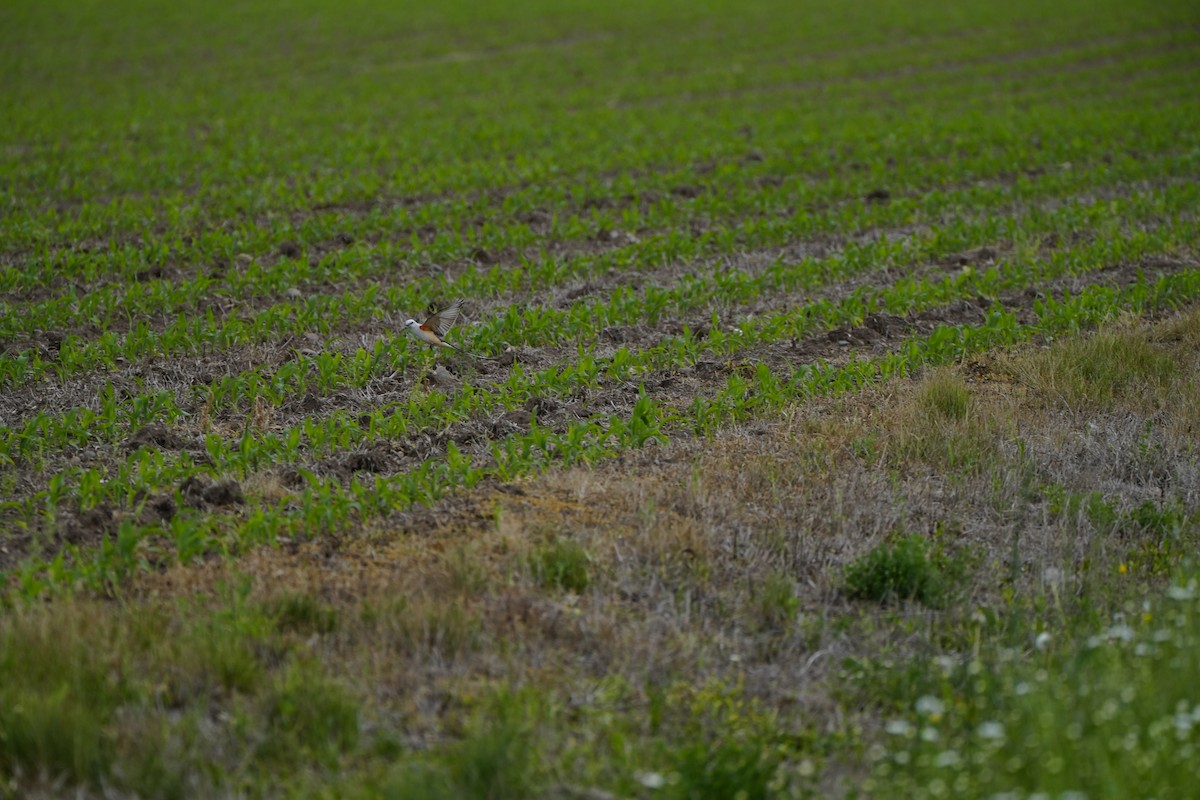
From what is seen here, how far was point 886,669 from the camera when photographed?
4.77m

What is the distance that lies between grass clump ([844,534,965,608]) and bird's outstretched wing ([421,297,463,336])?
4.38 meters

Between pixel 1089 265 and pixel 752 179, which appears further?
pixel 752 179

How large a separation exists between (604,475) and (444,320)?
3119 millimetres

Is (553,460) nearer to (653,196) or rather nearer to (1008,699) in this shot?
(1008,699)

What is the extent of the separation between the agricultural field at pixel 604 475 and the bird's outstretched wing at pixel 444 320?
0.45 ft

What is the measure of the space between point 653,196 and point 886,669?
10.8 metres

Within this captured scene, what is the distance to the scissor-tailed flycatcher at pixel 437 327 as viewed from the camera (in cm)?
866

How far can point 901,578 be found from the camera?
215 inches

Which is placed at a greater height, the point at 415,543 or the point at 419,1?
the point at 419,1

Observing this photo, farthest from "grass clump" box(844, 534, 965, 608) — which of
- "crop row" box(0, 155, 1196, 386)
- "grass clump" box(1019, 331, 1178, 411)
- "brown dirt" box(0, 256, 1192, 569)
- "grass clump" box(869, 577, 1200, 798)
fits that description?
"crop row" box(0, 155, 1196, 386)

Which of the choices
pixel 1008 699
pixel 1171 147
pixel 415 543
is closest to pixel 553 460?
pixel 415 543

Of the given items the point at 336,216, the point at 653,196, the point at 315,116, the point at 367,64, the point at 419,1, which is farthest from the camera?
the point at 419,1

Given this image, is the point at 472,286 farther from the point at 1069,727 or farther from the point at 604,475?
the point at 1069,727

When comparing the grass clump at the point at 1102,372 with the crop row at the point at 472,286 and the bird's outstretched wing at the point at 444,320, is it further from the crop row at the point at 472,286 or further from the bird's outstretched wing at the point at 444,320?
the bird's outstretched wing at the point at 444,320
